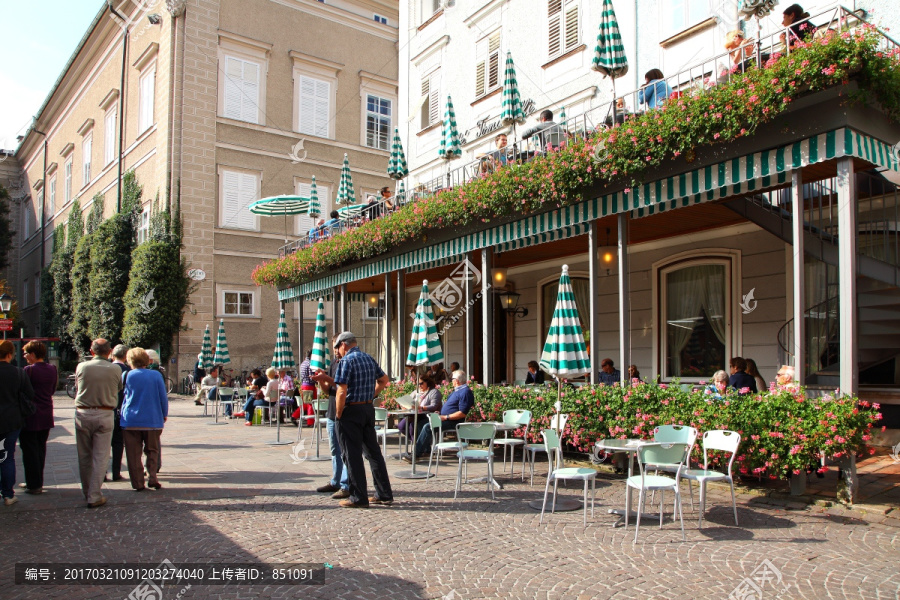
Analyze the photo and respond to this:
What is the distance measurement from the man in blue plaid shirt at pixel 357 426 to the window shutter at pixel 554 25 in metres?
9.68

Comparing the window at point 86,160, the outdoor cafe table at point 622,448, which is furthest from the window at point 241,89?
the outdoor cafe table at point 622,448

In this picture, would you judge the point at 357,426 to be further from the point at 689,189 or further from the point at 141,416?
the point at 689,189

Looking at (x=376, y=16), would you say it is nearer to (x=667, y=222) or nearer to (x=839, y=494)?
(x=667, y=222)

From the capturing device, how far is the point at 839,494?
6.67 meters

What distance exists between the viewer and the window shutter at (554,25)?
1421 cm

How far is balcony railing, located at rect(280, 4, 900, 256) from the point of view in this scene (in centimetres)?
735

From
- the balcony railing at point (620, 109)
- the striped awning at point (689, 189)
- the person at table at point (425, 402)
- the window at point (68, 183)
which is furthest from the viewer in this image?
the window at point (68, 183)

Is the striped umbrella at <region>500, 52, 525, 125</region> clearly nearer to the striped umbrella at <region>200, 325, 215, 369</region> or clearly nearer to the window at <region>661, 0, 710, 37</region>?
the window at <region>661, 0, 710, 37</region>

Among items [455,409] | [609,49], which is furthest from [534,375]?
[609,49]

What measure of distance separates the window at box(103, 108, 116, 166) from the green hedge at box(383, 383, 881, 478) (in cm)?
2697

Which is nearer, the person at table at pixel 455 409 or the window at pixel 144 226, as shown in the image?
the person at table at pixel 455 409

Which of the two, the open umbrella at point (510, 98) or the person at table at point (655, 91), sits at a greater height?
the open umbrella at point (510, 98)

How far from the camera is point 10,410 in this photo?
271 inches

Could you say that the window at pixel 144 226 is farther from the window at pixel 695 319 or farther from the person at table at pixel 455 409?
the window at pixel 695 319
